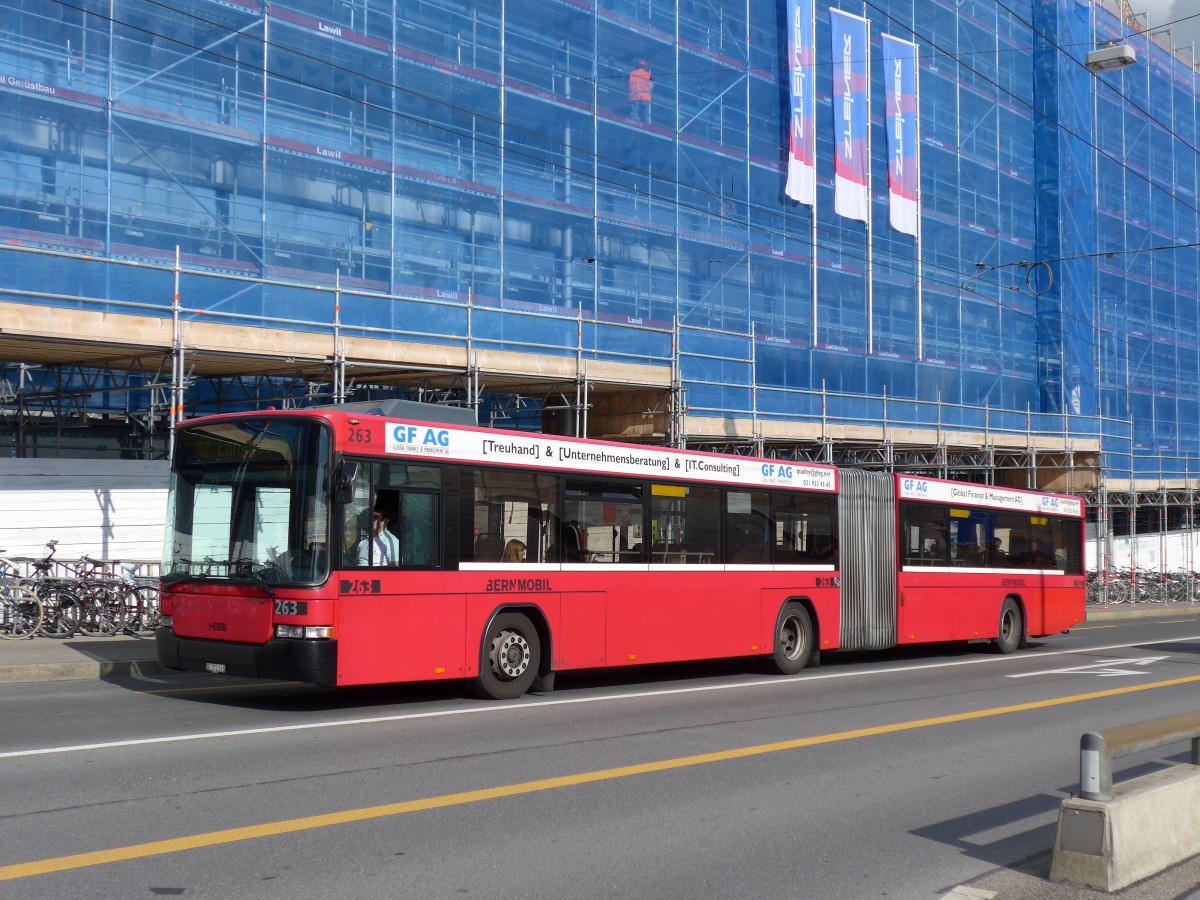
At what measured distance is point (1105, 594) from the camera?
3781 cm

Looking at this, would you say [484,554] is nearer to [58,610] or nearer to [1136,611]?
[58,610]

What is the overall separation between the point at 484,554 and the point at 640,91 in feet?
68.0

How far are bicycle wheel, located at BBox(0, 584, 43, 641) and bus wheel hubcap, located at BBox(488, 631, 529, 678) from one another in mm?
6380

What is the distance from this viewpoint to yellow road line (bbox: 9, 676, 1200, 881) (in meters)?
5.96

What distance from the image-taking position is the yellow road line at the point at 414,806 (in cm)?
596

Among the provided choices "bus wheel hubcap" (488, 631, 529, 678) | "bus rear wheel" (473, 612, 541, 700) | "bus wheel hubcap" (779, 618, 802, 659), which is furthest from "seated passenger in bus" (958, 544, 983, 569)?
"bus wheel hubcap" (488, 631, 529, 678)

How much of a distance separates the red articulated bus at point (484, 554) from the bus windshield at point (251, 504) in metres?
0.02

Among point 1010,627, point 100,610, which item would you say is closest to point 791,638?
point 1010,627

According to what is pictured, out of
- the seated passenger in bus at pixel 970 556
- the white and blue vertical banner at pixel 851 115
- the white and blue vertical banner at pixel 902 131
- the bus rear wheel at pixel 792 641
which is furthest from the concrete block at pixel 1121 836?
the white and blue vertical banner at pixel 902 131

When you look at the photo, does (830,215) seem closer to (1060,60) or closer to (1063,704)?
(1060,60)

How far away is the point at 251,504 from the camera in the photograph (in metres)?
11.5

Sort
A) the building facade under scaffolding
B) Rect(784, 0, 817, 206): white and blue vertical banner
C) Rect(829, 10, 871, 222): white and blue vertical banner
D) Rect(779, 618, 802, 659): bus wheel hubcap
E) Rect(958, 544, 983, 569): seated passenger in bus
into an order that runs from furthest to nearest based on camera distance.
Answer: Rect(829, 10, 871, 222): white and blue vertical banner, Rect(784, 0, 817, 206): white and blue vertical banner, the building facade under scaffolding, Rect(958, 544, 983, 569): seated passenger in bus, Rect(779, 618, 802, 659): bus wheel hubcap

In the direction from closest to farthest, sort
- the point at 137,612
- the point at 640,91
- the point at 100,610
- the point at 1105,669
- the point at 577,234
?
1. the point at 100,610
2. the point at 137,612
3. the point at 1105,669
4. the point at 577,234
5. the point at 640,91

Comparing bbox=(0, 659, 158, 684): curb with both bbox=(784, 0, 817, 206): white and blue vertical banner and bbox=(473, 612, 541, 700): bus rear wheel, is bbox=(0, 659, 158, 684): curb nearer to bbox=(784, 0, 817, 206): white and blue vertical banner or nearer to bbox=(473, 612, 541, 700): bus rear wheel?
bbox=(473, 612, 541, 700): bus rear wheel
